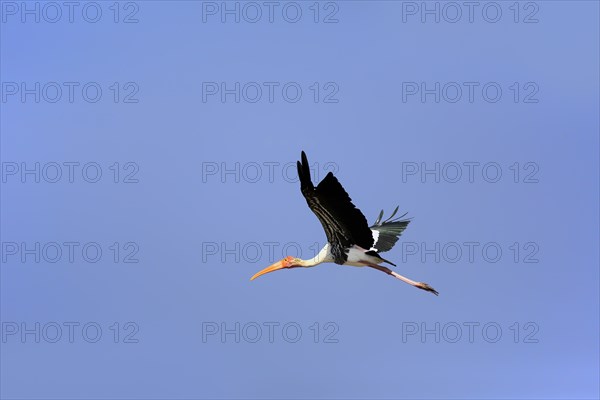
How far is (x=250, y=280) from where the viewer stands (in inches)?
1014

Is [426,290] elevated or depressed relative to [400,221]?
depressed

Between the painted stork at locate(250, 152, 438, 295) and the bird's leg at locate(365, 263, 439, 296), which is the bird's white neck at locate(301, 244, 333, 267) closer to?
the painted stork at locate(250, 152, 438, 295)

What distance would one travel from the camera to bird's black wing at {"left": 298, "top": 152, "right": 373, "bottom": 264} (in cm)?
2147

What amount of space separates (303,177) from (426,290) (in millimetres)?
6096

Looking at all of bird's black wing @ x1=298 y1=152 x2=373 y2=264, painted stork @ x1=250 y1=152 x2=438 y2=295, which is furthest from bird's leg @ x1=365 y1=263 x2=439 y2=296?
bird's black wing @ x1=298 y1=152 x2=373 y2=264

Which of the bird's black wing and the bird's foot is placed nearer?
the bird's black wing

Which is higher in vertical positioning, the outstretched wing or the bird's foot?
the outstretched wing

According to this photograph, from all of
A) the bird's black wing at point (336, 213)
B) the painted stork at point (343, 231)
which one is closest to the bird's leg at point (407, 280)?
the painted stork at point (343, 231)

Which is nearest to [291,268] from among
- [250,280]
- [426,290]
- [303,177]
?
[250,280]

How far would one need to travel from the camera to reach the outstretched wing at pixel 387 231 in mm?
25922

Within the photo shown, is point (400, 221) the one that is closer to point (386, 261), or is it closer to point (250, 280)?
point (386, 261)

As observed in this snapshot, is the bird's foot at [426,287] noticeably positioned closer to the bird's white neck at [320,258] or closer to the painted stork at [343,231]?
the painted stork at [343,231]

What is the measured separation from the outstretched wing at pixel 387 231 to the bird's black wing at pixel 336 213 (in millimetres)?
1257

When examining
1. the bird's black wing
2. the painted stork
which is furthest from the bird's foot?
the bird's black wing
